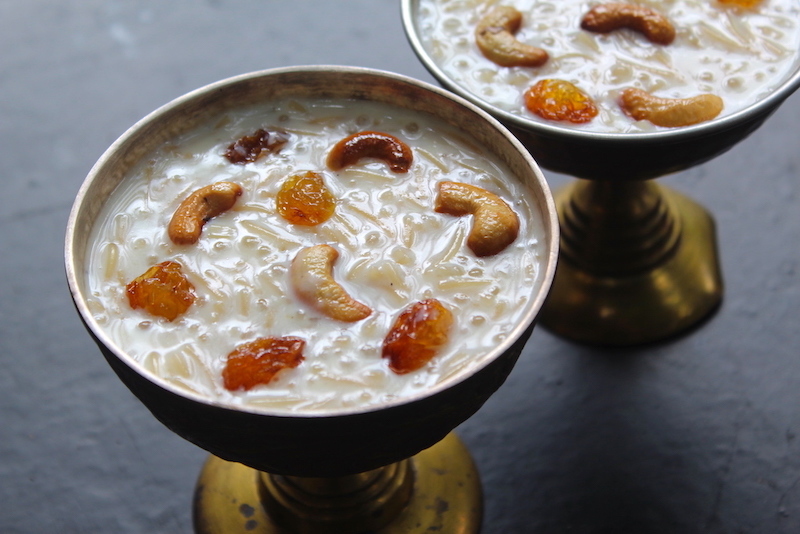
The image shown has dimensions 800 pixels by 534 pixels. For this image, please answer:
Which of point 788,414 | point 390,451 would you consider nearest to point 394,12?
point 788,414

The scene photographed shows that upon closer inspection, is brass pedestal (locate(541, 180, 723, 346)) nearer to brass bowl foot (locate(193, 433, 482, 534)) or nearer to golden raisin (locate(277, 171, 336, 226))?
brass bowl foot (locate(193, 433, 482, 534))

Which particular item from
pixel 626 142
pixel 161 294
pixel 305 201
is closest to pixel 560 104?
pixel 626 142

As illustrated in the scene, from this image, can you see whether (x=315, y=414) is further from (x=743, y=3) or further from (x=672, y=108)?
(x=743, y=3)

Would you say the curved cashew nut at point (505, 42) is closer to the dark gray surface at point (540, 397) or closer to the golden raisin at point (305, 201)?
the golden raisin at point (305, 201)

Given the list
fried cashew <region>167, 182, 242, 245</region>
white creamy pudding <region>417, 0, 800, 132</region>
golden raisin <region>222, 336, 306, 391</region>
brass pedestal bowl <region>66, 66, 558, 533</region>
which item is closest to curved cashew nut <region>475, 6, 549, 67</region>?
white creamy pudding <region>417, 0, 800, 132</region>

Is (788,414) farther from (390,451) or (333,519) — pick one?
(390,451)

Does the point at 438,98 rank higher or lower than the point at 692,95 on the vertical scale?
higher
